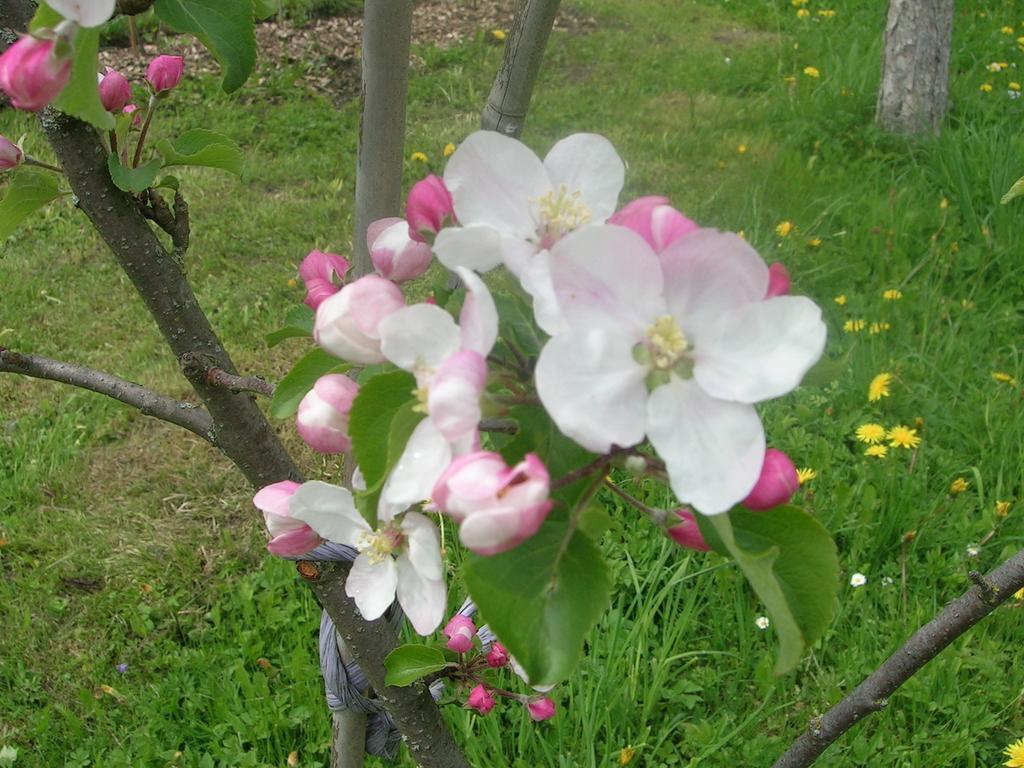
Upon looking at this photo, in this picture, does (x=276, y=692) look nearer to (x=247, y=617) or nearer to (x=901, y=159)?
(x=247, y=617)

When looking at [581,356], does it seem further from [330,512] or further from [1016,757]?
[1016,757]

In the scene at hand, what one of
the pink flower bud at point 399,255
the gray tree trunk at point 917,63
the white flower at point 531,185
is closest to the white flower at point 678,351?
the white flower at point 531,185

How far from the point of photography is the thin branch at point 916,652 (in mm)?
862

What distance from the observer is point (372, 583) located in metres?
0.83

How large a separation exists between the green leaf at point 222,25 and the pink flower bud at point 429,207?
26 centimetres

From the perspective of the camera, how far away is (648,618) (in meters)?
1.86

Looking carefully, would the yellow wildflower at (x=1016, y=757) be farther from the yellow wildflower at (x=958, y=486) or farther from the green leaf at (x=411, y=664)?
the green leaf at (x=411, y=664)

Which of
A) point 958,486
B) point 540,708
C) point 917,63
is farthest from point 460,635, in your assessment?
point 917,63

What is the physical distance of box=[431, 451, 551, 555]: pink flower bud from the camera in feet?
1.55

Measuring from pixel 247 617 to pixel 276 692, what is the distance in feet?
0.66

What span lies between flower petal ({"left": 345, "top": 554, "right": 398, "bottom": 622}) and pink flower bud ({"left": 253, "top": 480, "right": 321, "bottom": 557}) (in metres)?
0.05

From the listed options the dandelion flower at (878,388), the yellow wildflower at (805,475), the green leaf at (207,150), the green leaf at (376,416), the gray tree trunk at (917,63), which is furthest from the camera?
the gray tree trunk at (917,63)

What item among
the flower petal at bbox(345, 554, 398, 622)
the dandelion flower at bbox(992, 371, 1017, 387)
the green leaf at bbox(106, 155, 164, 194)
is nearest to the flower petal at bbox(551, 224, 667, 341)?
the flower petal at bbox(345, 554, 398, 622)

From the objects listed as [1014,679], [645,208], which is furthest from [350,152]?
[645,208]
